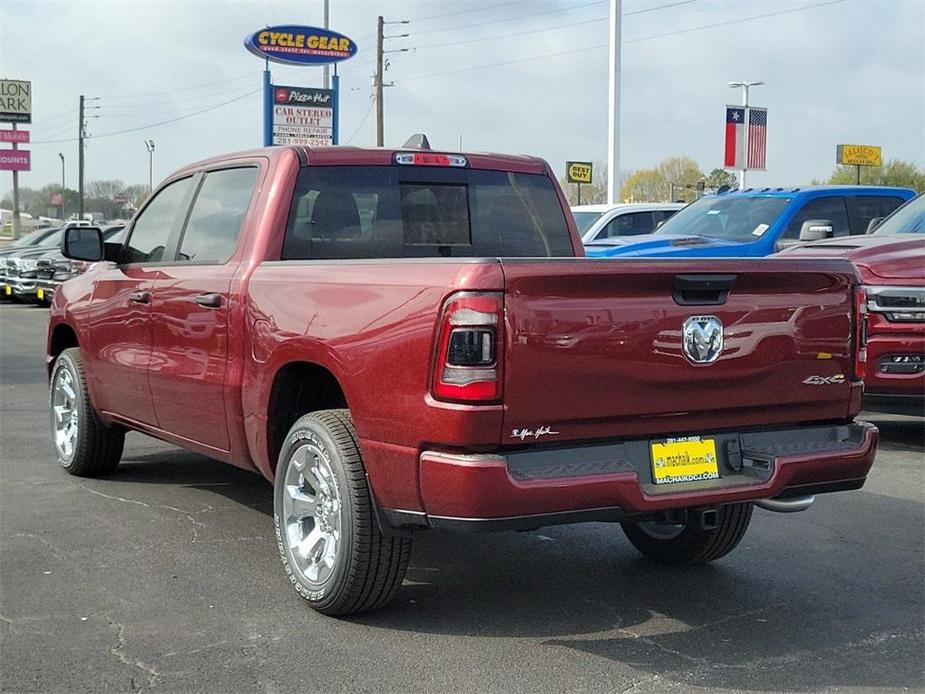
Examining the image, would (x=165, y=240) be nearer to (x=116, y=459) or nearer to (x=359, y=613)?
(x=116, y=459)

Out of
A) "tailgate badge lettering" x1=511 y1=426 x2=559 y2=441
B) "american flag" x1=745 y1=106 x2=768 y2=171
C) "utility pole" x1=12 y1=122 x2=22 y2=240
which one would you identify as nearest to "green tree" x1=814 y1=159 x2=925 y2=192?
"american flag" x1=745 y1=106 x2=768 y2=171

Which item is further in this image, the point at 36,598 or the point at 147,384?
the point at 147,384

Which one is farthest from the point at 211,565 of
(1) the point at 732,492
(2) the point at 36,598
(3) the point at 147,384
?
(1) the point at 732,492

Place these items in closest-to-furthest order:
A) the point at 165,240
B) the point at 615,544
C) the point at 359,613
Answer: the point at 359,613 → the point at 615,544 → the point at 165,240

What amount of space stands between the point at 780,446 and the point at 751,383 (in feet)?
0.97

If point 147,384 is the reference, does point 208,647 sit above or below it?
below

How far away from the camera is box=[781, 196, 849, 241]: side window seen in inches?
446

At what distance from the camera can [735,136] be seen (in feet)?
110

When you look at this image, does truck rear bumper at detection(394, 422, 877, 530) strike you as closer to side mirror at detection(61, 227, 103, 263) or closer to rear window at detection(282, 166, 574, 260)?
rear window at detection(282, 166, 574, 260)

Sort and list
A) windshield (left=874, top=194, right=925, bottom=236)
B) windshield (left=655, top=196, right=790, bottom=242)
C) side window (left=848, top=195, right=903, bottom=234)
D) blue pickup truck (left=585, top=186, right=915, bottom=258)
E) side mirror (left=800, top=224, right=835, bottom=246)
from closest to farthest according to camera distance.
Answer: windshield (left=874, top=194, right=925, bottom=236) → side mirror (left=800, top=224, right=835, bottom=246) → blue pickup truck (left=585, top=186, right=915, bottom=258) → windshield (left=655, top=196, right=790, bottom=242) → side window (left=848, top=195, right=903, bottom=234)

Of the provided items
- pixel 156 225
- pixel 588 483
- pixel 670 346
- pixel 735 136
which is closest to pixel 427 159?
pixel 156 225

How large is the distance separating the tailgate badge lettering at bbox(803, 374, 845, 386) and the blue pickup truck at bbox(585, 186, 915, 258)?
612 centimetres

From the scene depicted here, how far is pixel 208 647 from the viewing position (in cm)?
419

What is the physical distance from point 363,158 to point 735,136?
97.8ft
